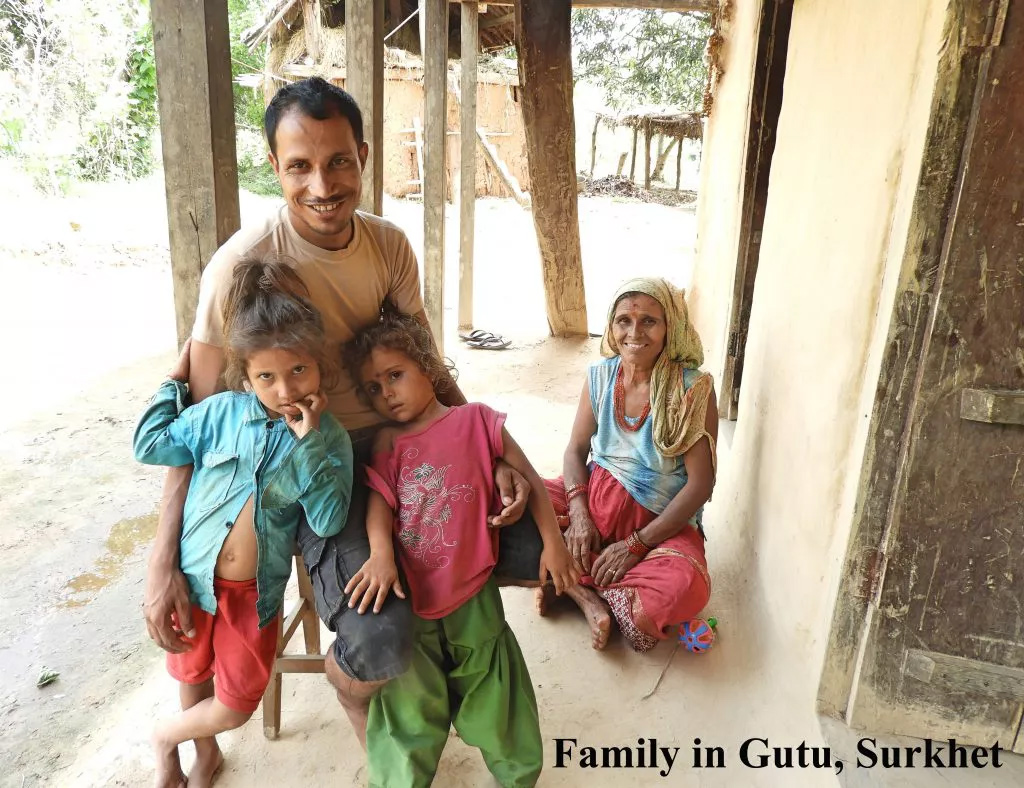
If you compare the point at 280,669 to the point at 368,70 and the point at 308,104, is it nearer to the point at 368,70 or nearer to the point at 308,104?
the point at 308,104

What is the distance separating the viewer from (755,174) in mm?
3248

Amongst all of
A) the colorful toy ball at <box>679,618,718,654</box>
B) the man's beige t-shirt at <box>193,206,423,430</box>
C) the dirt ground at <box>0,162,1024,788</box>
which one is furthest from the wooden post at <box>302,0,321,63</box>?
the colorful toy ball at <box>679,618,718,654</box>

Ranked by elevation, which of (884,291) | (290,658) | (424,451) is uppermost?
(884,291)

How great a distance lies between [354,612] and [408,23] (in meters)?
8.10

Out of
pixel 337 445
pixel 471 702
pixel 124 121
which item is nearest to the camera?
pixel 337 445

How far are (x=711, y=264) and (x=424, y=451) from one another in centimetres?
286

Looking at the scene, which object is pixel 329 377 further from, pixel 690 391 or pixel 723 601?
pixel 723 601

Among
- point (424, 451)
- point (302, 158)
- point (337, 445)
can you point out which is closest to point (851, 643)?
point (424, 451)

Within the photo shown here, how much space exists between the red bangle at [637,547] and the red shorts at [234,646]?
1198mm

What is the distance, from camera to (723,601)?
8.29 ft

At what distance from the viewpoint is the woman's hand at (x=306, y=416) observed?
1.54 metres

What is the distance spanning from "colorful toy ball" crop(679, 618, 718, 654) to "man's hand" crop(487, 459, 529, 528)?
2.75 ft

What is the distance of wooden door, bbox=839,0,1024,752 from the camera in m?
1.32

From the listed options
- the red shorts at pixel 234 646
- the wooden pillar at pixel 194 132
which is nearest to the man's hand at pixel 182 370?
the wooden pillar at pixel 194 132
